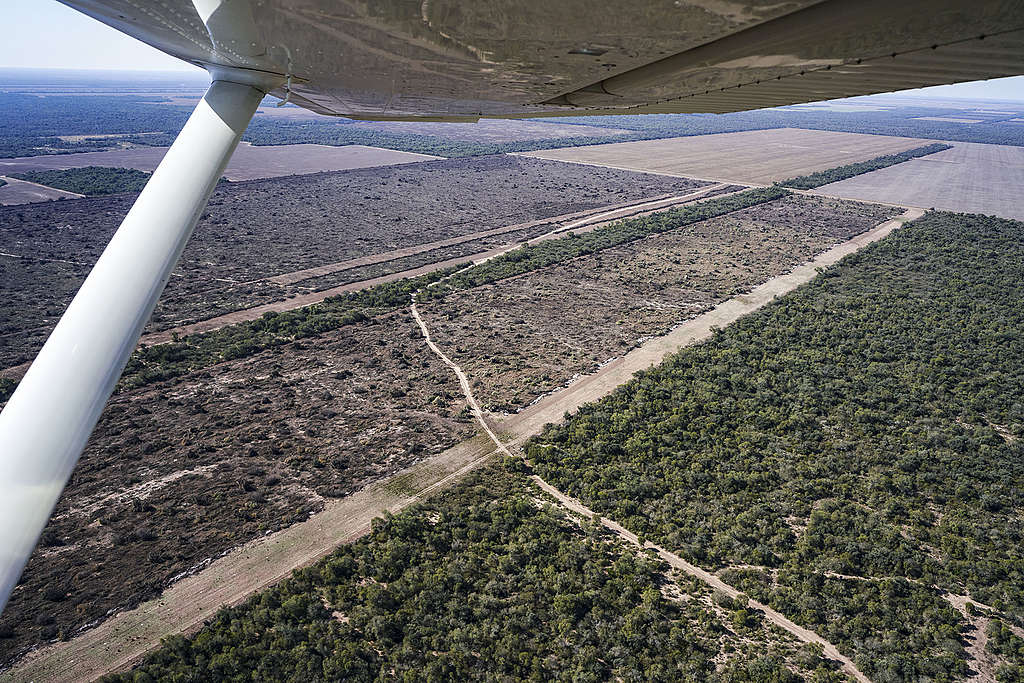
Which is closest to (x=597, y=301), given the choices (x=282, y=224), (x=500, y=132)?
(x=282, y=224)

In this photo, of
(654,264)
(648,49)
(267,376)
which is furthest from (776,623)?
(654,264)

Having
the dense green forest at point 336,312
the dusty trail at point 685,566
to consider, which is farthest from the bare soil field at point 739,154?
the dusty trail at point 685,566

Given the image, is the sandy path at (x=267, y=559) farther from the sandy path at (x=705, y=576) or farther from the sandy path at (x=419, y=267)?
the sandy path at (x=419, y=267)

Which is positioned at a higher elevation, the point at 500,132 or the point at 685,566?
the point at 500,132

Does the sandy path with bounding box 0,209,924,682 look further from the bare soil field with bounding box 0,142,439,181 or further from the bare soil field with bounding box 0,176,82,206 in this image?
the bare soil field with bounding box 0,142,439,181

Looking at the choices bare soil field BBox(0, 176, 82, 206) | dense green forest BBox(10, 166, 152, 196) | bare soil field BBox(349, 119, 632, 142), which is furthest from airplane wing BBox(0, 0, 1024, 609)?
bare soil field BBox(349, 119, 632, 142)

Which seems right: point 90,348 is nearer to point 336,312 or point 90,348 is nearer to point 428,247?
point 336,312

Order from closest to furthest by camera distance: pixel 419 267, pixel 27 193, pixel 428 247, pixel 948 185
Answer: pixel 419 267
pixel 428 247
pixel 27 193
pixel 948 185
